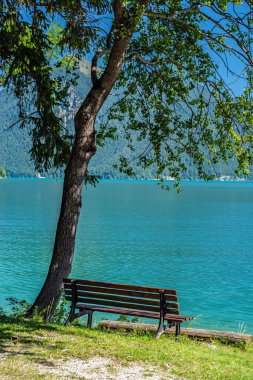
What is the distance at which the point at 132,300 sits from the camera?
34.9 feet

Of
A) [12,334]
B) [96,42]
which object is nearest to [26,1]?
[96,42]

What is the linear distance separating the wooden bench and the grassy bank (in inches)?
22.6

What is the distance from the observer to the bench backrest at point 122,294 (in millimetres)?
10414

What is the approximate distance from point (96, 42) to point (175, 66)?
1955mm

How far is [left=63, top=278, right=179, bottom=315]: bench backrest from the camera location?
10414 millimetres

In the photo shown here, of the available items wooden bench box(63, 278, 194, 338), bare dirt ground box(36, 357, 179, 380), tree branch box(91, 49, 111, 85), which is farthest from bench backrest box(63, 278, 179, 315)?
tree branch box(91, 49, 111, 85)

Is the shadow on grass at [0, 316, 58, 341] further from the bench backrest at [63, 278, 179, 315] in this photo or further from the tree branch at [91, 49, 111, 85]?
the tree branch at [91, 49, 111, 85]

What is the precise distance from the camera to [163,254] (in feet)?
129

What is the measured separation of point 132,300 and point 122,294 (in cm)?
22

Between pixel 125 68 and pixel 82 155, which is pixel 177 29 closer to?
pixel 125 68

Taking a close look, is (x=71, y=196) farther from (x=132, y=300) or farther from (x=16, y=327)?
(x=16, y=327)

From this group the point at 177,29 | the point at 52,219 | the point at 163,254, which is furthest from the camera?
the point at 52,219

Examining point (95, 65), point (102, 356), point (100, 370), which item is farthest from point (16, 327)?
point (95, 65)

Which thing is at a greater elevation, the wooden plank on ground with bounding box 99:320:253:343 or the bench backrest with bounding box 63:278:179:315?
the bench backrest with bounding box 63:278:179:315
